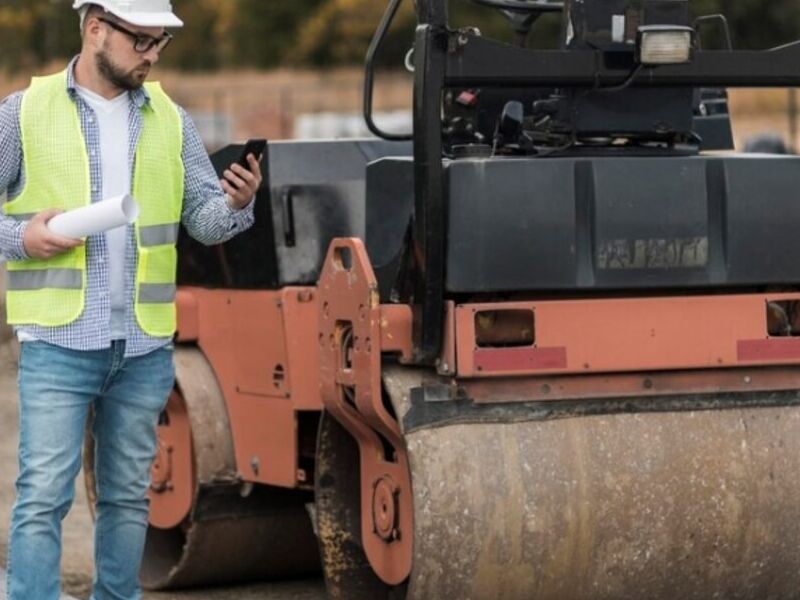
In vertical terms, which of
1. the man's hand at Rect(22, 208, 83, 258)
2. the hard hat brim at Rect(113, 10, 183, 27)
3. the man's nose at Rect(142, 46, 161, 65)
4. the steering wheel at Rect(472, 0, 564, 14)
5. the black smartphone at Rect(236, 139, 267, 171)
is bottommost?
the man's hand at Rect(22, 208, 83, 258)

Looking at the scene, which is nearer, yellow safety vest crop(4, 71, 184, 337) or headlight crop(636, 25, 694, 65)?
yellow safety vest crop(4, 71, 184, 337)

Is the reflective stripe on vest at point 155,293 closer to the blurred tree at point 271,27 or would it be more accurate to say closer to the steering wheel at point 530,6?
the steering wheel at point 530,6

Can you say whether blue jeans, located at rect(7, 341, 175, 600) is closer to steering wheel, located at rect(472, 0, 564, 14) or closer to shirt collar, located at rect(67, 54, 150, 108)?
shirt collar, located at rect(67, 54, 150, 108)

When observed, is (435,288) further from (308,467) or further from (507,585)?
(308,467)

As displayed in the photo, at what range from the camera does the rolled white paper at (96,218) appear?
16.2 feet

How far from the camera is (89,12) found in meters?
5.30

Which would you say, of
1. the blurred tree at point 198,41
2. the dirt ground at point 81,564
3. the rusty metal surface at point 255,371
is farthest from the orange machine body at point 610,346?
the blurred tree at point 198,41

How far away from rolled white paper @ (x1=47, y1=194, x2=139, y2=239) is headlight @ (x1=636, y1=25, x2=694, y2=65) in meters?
1.42

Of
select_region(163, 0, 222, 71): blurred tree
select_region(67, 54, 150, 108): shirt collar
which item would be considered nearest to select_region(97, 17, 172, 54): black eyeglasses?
select_region(67, 54, 150, 108): shirt collar

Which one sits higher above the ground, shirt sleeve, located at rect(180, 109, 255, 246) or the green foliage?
the green foliage

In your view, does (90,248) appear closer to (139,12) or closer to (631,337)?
(139,12)

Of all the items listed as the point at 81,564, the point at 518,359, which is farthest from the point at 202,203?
the point at 81,564

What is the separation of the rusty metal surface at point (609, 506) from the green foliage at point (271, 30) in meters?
44.0

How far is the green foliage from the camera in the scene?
169 ft
